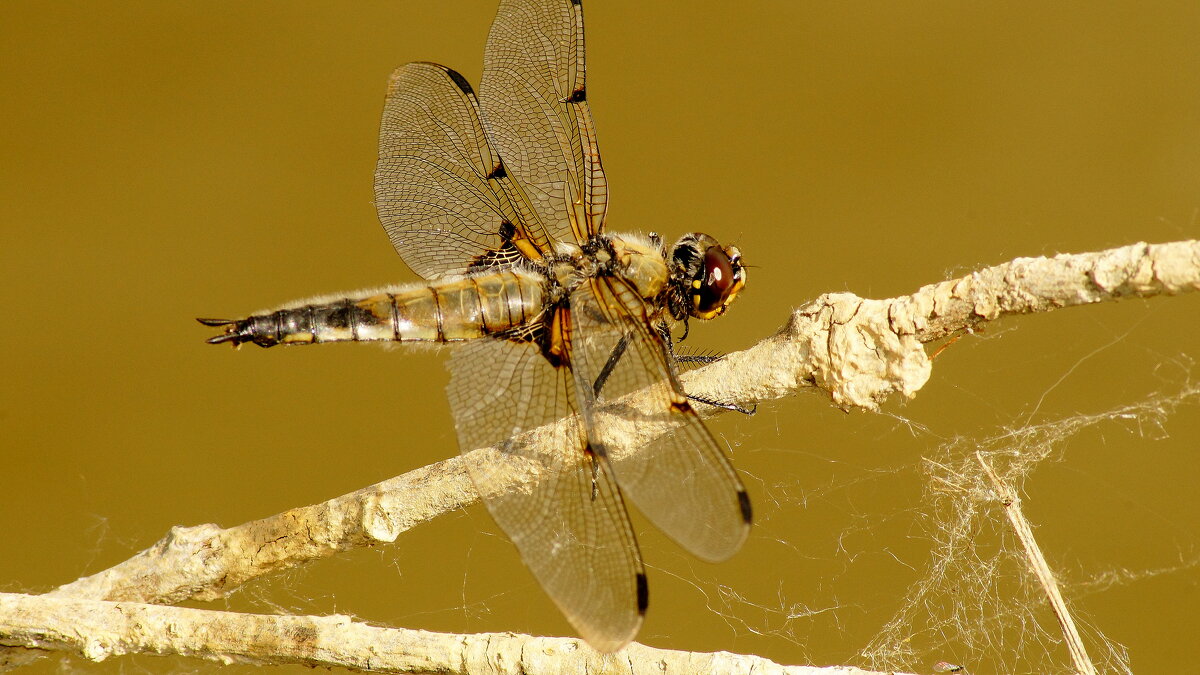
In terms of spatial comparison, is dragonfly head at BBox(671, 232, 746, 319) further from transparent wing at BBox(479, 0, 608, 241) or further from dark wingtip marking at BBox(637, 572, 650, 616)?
dark wingtip marking at BBox(637, 572, 650, 616)

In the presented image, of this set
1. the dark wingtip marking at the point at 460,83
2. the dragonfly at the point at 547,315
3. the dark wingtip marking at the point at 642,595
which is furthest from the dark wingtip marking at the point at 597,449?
the dark wingtip marking at the point at 460,83

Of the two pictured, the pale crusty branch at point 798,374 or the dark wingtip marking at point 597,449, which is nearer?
the pale crusty branch at point 798,374

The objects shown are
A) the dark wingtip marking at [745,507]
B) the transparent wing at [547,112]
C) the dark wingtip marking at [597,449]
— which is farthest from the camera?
the transparent wing at [547,112]

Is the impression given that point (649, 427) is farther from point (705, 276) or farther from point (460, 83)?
point (460, 83)

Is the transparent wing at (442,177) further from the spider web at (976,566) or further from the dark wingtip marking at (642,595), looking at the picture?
the spider web at (976,566)

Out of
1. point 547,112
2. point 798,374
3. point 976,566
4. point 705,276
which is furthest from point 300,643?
point 976,566
